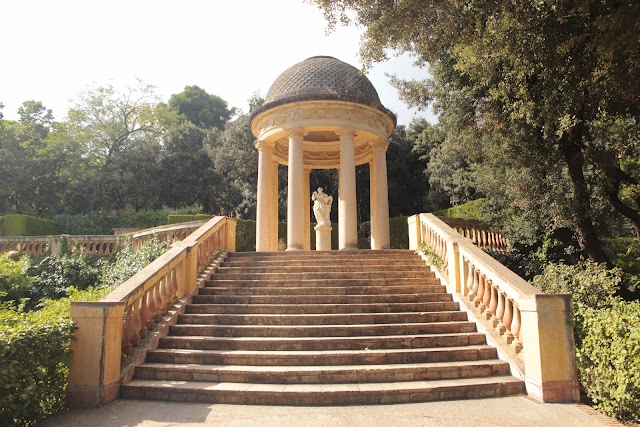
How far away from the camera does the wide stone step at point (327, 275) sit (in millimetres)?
10445

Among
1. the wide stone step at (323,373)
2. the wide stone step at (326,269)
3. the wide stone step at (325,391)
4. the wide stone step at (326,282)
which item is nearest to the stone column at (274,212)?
the wide stone step at (326,269)

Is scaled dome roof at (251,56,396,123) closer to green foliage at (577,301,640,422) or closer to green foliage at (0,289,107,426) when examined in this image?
green foliage at (577,301,640,422)

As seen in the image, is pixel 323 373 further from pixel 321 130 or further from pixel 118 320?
pixel 321 130

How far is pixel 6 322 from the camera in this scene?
217 inches

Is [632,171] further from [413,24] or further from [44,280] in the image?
[44,280]

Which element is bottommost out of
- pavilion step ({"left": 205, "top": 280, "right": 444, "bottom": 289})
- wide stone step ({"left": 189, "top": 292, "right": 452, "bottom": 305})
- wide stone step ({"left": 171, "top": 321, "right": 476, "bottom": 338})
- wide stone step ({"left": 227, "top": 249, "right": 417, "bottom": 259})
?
wide stone step ({"left": 171, "top": 321, "right": 476, "bottom": 338})

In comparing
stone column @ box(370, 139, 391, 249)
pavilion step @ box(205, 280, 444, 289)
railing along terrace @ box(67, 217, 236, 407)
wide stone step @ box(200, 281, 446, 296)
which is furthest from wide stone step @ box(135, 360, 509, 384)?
stone column @ box(370, 139, 391, 249)

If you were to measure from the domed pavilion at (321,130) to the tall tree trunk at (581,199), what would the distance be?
6.09 metres

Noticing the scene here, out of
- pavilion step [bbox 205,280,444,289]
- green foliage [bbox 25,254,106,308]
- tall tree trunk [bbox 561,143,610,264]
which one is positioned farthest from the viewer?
green foliage [bbox 25,254,106,308]

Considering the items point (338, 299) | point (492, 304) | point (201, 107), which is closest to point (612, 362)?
point (492, 304)

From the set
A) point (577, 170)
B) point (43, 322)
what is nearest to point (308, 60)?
point (577, 170)

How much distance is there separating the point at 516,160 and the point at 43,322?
1326 cm

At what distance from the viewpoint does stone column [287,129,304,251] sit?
14.6 metres

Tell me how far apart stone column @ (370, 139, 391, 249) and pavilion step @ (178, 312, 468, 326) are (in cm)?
705
